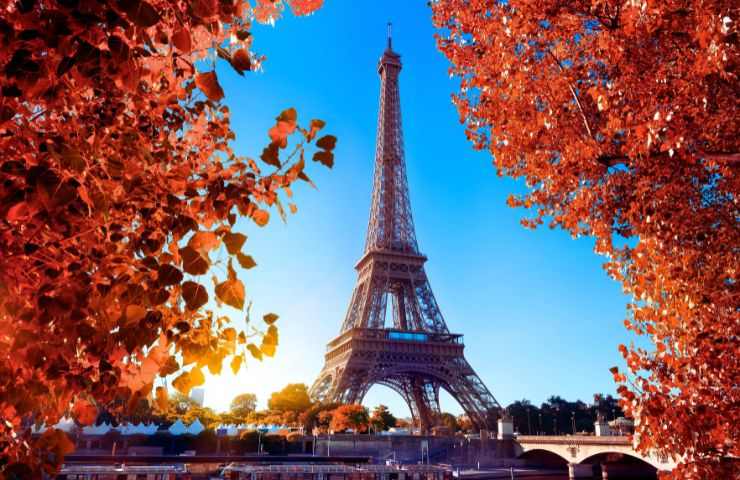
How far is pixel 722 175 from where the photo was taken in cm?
744

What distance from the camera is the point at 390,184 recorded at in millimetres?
66750

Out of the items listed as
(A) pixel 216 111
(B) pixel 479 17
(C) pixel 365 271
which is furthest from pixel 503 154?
(C) pixel 365 271

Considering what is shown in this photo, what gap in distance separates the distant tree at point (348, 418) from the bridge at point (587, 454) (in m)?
18.0

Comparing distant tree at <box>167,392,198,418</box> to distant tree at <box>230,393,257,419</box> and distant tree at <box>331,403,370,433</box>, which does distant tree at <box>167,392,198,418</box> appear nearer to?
distant tree at <box>331,403,370,433</box>

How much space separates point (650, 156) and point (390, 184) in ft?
199

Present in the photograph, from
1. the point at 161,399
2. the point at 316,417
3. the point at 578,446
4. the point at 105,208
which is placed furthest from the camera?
the point at 316,417

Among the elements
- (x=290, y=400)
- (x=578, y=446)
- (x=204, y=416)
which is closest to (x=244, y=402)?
(x=290, y=400)

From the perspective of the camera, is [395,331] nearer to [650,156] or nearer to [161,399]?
[650,156]

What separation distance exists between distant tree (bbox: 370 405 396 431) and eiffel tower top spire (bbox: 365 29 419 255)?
20461 millimetres

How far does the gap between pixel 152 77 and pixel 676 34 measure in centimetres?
665

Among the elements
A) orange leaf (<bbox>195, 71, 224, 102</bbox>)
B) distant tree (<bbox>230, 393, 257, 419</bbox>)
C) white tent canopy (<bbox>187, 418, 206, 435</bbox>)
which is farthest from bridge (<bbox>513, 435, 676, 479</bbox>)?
distant tree (<bbox>230, 393, 257, 419</bbox>)

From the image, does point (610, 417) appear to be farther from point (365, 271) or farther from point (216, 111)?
point (216, 111)

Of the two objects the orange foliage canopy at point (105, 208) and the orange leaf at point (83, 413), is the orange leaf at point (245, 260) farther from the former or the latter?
the orange leaf at point (83, 413)

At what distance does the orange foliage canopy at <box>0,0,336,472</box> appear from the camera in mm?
1713
